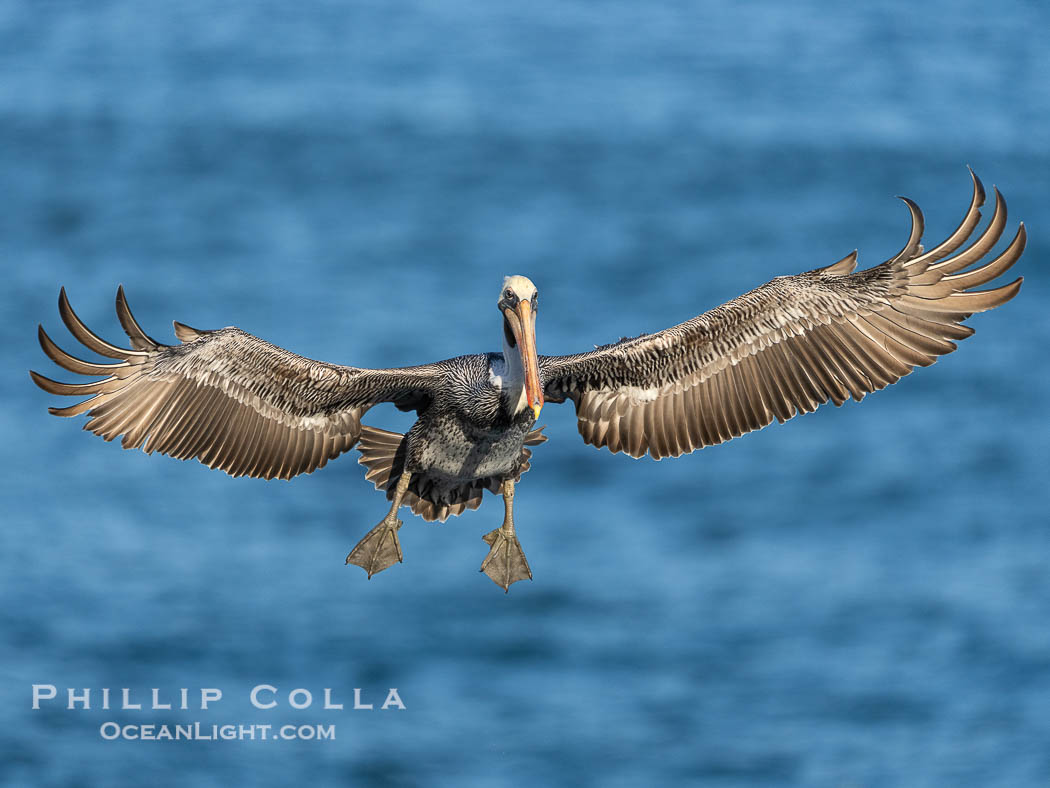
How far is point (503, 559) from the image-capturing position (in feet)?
50.3

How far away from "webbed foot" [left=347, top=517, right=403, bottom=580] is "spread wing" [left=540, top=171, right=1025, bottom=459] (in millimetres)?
1852

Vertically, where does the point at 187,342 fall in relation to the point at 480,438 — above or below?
above

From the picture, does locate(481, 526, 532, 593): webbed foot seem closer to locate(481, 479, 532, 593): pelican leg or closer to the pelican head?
locate(481, 479, 532, 593): pelican leg

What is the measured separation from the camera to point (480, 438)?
14594 millimetres

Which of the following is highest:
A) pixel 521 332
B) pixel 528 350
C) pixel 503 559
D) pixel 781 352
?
pixel 781 352

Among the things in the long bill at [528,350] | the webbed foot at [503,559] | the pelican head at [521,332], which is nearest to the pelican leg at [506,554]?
the webbed foot at [503,559]

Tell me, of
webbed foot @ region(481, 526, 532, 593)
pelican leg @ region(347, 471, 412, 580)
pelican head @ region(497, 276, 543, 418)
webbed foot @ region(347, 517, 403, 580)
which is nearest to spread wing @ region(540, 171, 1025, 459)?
pelican head @ region(497, 276, 543, 418)

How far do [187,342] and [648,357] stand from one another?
3.92 meters

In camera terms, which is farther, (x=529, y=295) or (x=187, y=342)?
(x=187, y=342)

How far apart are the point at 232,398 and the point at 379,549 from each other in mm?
1789

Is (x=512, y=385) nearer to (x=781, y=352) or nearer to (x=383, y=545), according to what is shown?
(x=383, y=545)

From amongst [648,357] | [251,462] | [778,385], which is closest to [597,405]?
[648,357]

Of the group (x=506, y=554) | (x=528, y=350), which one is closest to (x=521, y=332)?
(x=528, y=350)

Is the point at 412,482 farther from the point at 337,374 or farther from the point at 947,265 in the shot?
the point at 947,265
